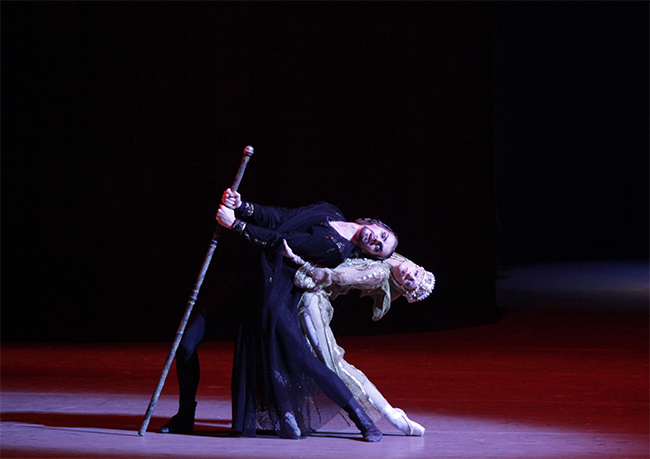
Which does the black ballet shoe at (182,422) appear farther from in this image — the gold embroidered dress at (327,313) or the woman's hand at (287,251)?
the woman's hand at (287,251)

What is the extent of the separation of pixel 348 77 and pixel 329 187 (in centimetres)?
97

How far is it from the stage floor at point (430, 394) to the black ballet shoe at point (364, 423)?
0.07 m

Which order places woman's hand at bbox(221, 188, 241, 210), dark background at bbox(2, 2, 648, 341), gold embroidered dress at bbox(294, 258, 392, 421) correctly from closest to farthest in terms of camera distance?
woman's hand at bbox(221, 188, 241, 210)
gold embroidered dress at bbox(294, 258, 392, 421)
dark background at bbox(2, 2, 648, 341)

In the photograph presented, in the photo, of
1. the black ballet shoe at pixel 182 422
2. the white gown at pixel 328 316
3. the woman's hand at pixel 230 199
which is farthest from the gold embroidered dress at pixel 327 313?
the black ballet shoe at pixel 182 422

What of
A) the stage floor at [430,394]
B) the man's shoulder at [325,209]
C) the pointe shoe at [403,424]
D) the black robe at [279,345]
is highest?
the man's shoulder at [325,209]

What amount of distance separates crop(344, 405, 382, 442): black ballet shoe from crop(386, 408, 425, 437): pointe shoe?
0.36ft

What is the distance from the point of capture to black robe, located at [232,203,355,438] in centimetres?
363

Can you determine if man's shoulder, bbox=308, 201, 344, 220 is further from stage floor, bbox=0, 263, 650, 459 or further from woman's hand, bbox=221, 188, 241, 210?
stage floor, bbox=0, 263, 650, 459

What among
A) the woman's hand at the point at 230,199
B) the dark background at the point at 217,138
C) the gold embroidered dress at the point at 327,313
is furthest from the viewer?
the dark background at the point at 217,138

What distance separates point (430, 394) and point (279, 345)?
1375 millimetres

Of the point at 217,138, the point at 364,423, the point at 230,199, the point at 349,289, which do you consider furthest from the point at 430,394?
the point at 217,138

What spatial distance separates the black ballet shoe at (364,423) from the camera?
364cm

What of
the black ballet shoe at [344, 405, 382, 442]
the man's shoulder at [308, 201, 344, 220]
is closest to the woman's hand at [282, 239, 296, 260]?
the man's shoulder at [308, 201, 344, 220]

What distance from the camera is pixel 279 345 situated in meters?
3.65
